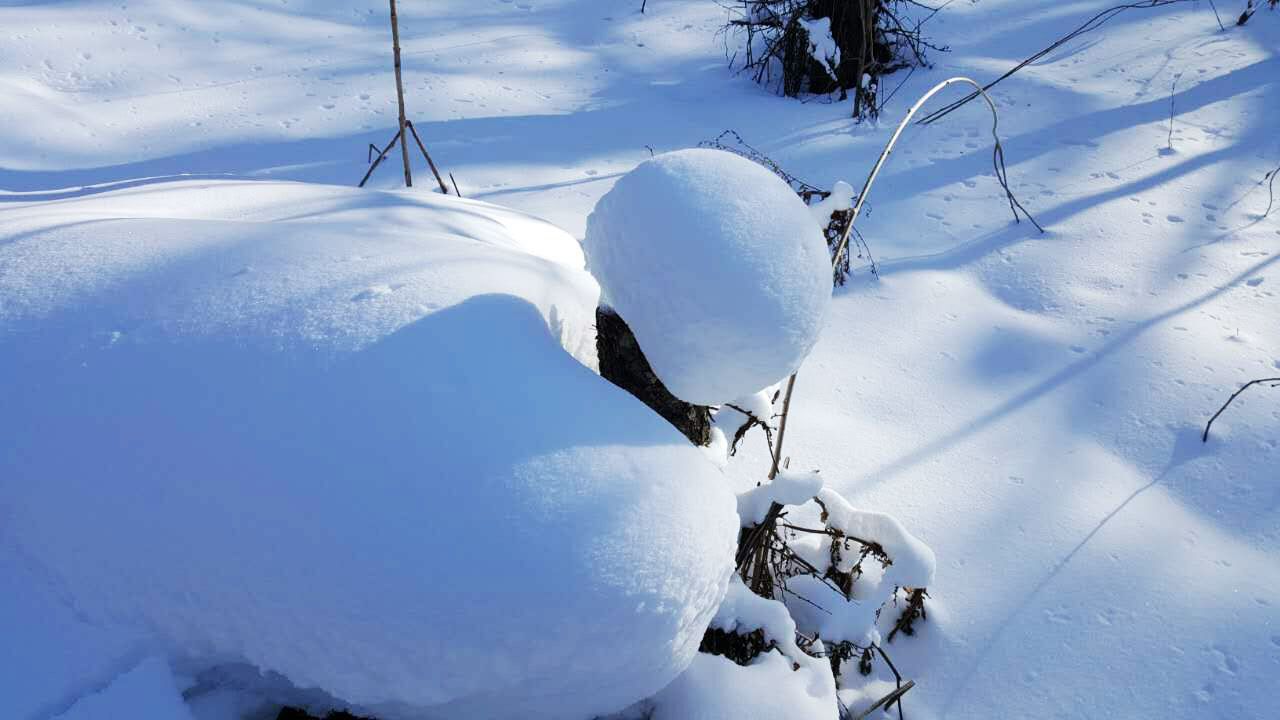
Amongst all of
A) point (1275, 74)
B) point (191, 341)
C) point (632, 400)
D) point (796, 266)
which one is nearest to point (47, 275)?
point (191, 341)

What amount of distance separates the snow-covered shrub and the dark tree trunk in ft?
7.83

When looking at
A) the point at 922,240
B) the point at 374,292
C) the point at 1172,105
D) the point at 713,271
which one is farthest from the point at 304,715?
the point at 1172,105

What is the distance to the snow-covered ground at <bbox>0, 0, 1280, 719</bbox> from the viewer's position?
1520 mm

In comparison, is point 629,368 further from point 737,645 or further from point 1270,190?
point 1270,190

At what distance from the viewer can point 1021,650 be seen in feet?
5.36

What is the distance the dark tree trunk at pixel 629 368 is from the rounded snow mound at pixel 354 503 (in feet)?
0.90

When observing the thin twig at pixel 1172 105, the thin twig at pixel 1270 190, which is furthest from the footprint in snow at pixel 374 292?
the thin twig at pixel 1172 105

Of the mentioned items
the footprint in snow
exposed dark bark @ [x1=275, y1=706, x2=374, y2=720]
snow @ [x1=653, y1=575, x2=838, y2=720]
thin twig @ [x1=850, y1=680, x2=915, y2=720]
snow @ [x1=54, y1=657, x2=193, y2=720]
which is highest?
the footprint in snow

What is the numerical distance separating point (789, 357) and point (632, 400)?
9.5 inches

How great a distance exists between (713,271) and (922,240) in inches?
74.5

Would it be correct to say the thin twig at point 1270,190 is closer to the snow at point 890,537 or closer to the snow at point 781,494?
the snow at point 890,537

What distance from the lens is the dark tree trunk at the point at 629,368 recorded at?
1.50m

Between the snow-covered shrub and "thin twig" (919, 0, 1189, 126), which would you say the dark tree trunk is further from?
the snow-covered shrub

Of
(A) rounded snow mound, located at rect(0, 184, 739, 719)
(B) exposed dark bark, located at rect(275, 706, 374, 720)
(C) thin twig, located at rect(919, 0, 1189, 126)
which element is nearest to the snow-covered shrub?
(C) thin twig, located at rect(919, 0, 1189, 126)
